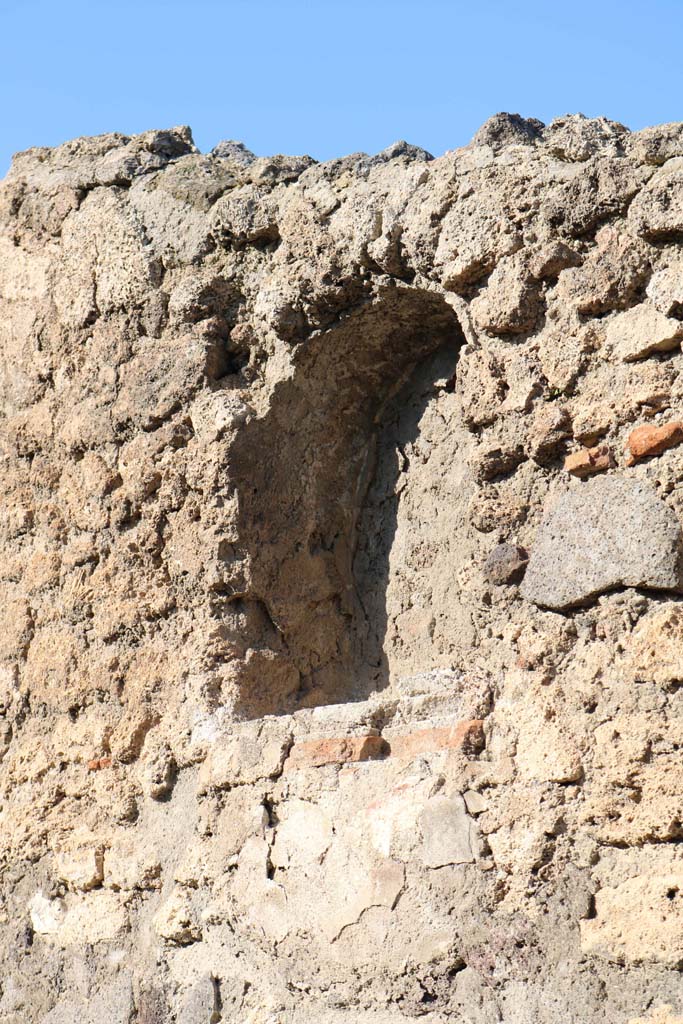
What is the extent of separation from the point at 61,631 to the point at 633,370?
168 centimetres

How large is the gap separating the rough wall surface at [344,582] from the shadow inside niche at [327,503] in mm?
10

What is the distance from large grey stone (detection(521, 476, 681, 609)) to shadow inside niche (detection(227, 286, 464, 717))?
68 centimetres

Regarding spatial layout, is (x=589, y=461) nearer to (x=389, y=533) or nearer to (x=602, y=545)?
(x=602, y=545)

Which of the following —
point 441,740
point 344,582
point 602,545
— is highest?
point 344,582

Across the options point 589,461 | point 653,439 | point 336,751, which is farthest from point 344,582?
point 653,439

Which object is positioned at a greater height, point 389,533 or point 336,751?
point 389,533

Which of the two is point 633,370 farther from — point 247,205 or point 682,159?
point 247,205

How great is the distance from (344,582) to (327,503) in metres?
0.22

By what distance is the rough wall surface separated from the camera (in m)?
2.71

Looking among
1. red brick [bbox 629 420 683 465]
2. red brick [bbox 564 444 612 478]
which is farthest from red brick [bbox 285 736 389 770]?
red brick [bbox 629 420 683 465]

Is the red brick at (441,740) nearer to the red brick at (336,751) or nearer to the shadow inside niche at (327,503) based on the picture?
the red brick at (336,751)

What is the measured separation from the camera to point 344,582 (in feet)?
11.5

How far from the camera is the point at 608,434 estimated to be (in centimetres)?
287

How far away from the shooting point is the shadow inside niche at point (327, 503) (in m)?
3.37
